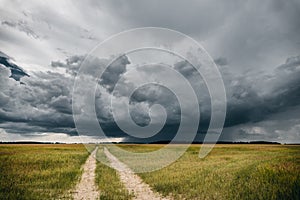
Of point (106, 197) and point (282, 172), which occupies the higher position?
point (282, 172)

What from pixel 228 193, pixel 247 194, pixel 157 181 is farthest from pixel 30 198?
pixel 247 194

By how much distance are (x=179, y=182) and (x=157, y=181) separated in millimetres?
1309

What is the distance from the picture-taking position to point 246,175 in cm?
1352

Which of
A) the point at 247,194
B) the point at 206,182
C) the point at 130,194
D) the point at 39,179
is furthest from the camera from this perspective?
the point at 39,179

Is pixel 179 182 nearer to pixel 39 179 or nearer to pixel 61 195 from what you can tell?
pixel 61 195

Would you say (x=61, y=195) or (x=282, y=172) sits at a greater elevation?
(x=282, y=172)

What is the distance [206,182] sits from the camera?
12.5m


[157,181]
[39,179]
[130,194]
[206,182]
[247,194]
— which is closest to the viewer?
[247,194]

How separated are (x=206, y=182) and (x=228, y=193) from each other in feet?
7.80

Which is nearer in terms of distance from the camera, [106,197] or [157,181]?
[106,197]

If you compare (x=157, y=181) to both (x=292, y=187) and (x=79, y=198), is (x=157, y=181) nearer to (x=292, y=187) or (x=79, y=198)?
(x=79, y=198)

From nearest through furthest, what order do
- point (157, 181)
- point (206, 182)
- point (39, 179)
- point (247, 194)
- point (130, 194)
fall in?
point (247, 194) < point (130, 194) < point (206, 182) < point (157, 181) < point (39, 179)

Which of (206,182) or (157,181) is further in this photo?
(157,181)

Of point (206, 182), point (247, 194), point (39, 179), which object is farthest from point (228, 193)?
point (39, 179)
